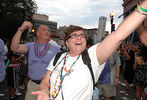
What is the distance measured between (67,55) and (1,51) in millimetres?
1854

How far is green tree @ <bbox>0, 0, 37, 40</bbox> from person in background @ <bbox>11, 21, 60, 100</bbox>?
112ft

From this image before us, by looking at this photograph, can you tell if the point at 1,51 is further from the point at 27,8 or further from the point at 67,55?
the point at 27,8

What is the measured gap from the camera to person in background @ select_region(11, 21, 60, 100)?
3.20 meters

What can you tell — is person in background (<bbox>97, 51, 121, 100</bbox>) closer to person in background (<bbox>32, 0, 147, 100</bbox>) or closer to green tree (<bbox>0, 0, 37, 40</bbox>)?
person in background (<bbox>32, 0, 147, 100</bbox>)

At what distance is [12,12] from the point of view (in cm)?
3603

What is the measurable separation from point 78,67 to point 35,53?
72.9 inches

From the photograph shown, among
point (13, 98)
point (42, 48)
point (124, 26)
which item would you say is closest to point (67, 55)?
point (124, 26)

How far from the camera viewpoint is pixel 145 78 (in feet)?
17.4

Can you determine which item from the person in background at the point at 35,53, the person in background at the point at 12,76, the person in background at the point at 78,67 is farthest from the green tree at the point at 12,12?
the person in background at the point at 78,67

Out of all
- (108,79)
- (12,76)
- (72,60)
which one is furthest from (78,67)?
(12,76)

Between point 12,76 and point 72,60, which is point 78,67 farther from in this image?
point 12,76

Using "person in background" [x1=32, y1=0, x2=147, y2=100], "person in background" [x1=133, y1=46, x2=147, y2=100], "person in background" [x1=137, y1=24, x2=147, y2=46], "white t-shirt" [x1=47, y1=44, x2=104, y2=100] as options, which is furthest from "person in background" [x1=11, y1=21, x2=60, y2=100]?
"person in background" [x1=133, y1=46, x2=147, y2=100]

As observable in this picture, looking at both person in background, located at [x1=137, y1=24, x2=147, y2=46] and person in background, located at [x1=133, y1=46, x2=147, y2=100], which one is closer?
person in background, located at [x1=137, y1=24, x2=147, y2=46]

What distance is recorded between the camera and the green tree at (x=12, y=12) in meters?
34.7
